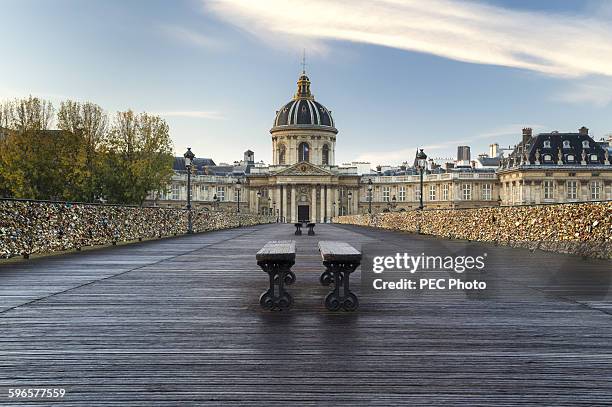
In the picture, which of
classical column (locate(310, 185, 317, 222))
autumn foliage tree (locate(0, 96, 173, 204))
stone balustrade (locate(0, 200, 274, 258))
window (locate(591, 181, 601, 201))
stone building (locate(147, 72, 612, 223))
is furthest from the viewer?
classical column (locate(310, 185, 317, 222))

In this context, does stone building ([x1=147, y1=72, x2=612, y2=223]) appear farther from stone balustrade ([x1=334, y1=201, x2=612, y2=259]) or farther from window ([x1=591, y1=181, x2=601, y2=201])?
stone balustrade ([x1=334, y1=201, x2=612, y2=259])

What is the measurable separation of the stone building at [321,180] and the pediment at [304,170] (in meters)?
0.22

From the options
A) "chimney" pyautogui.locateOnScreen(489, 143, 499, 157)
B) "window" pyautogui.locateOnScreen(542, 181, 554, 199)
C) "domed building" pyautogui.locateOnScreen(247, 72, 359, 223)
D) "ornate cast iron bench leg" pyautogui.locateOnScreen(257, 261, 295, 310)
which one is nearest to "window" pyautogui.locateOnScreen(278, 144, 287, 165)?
"domed building" pyautogui.locateOnScreen(247, 72, 359, 223)

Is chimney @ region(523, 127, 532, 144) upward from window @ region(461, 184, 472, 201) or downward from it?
upward

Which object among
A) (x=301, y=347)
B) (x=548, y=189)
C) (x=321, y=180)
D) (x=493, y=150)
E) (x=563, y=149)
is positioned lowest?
(x=301, y=347)

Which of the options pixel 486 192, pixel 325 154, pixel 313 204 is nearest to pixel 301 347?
pixel 486 192

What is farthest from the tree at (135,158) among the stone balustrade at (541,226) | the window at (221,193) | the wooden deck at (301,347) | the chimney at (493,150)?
the chimney at (493,150)

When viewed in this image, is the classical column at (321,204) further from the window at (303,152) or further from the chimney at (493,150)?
the chimney at (493,150)

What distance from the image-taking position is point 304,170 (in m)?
131

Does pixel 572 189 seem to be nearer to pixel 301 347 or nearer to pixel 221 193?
pixel 221 193

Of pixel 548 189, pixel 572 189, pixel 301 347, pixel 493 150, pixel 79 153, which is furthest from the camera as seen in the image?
pixel 493 150

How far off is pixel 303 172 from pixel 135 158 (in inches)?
3038

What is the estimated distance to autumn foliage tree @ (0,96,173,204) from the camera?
48781 millimetres

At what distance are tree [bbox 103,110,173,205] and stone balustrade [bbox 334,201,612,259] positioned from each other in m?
30.8
